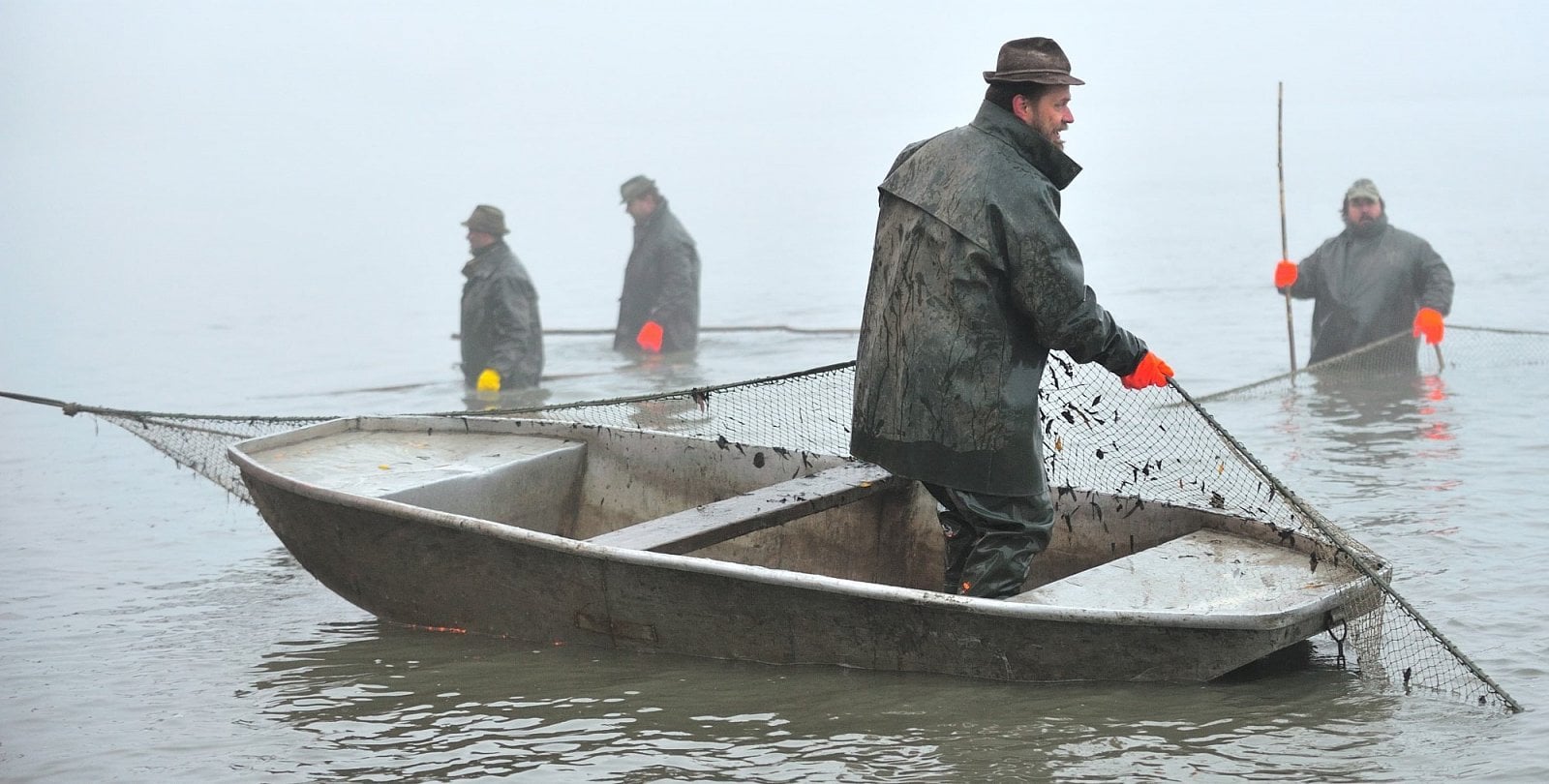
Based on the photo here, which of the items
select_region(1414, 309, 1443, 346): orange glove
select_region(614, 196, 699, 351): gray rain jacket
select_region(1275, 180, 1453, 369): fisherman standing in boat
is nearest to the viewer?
select_region(1414, 309, 1443, 346): orange glove

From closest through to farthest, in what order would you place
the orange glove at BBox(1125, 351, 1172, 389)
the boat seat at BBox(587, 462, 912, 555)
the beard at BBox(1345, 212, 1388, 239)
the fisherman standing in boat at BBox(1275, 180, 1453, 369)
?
the orange glove at BBox(1125, 351, 1172, 389), the boat seat at BBox(587, 462, 912, 555), the fisherman standing in boat at BBox(1275, 180, 1453, 369), the beard at BBox(1345, 212, 1388, 239)

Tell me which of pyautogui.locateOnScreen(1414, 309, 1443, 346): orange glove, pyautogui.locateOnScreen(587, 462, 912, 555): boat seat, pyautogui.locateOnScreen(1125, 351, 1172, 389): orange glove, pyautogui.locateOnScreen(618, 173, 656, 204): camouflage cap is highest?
pyautogui.locateOnScreen(618, 173, 656, 204): camouflage cap

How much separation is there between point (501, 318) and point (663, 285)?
2858mm

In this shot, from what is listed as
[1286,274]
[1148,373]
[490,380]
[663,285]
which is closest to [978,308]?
[1148,373]

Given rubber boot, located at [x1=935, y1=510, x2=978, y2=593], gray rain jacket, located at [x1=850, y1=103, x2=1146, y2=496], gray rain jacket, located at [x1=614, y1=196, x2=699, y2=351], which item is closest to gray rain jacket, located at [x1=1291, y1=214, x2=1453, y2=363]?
gray rain jacket, located at [x1=614, y1=196, x2=699, y2=351]

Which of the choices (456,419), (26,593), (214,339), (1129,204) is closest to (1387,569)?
(456,419)

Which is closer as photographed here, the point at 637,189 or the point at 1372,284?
the point at 1372,284

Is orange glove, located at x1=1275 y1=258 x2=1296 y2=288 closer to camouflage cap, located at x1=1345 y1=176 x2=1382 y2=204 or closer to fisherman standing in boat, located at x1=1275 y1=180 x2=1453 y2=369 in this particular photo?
fisherman standing in boat, located at x1=1275 y1=180 x2=1453 y2=369

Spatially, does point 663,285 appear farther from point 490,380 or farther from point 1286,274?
point 1286,274

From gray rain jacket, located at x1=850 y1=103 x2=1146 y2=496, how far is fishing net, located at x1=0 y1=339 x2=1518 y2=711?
0.63 m

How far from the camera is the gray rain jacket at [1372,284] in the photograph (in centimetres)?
1159

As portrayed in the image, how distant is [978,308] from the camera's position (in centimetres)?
533

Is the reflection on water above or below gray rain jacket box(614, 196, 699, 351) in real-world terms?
below

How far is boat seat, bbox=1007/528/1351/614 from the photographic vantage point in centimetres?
528
